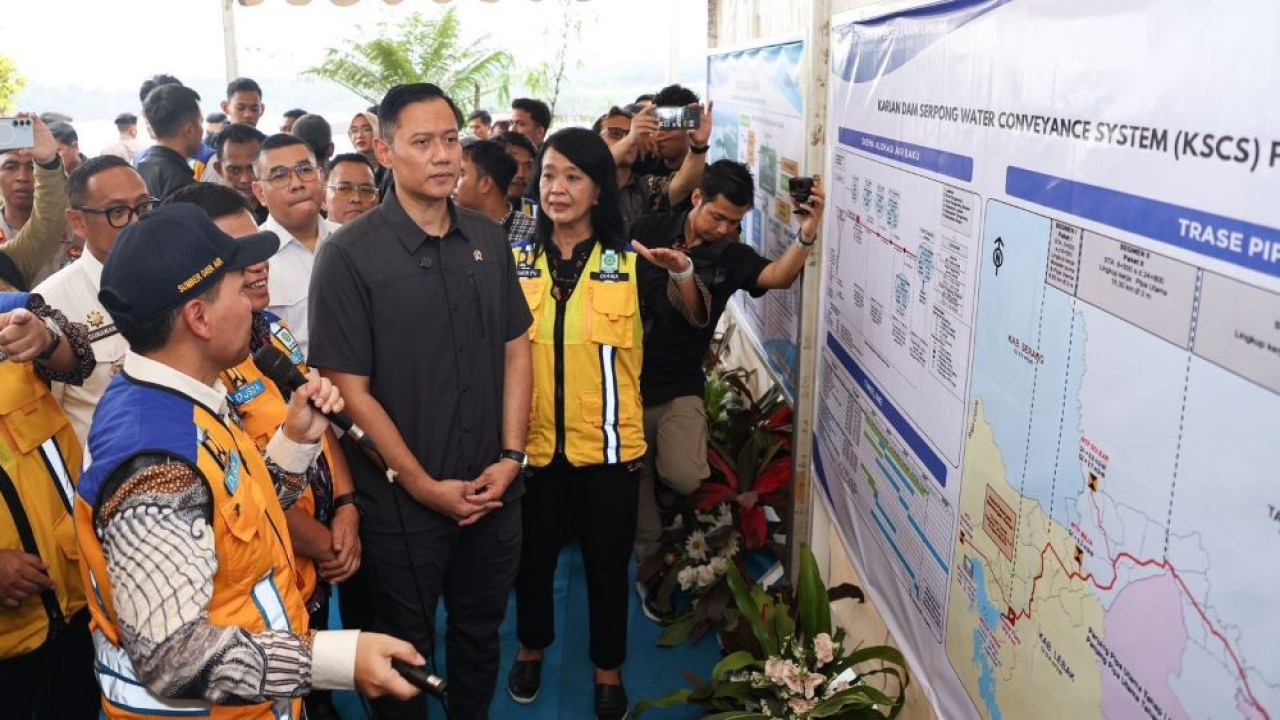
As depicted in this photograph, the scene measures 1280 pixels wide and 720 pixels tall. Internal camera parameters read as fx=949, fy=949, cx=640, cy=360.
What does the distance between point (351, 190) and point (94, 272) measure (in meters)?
1.14

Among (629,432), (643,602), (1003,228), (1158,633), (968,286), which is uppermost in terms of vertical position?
(1003,228)

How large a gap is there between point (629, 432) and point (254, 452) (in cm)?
120

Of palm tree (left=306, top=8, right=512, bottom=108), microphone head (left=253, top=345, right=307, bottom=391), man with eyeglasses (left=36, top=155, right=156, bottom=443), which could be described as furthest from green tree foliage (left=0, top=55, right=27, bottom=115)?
microphone head (left=253, top=345, right=307, bottom=391)

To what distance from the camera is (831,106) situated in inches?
102

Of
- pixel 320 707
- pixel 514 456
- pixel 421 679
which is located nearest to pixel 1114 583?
pixel 421 679

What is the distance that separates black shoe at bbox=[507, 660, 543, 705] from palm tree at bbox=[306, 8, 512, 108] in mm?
6259

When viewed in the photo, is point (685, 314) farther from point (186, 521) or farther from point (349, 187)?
point (186, 521)

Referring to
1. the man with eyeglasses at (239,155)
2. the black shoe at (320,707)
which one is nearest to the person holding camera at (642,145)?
the man with eyeglasses at (239,155)

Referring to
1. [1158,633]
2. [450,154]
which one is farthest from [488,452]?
[1158,633]

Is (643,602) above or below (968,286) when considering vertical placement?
below

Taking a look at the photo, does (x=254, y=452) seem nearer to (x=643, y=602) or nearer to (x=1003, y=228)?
(x=1003, y=228)

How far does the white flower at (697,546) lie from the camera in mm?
3434

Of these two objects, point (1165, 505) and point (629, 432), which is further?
point (629, 432)

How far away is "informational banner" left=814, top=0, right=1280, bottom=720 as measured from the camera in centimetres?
91
